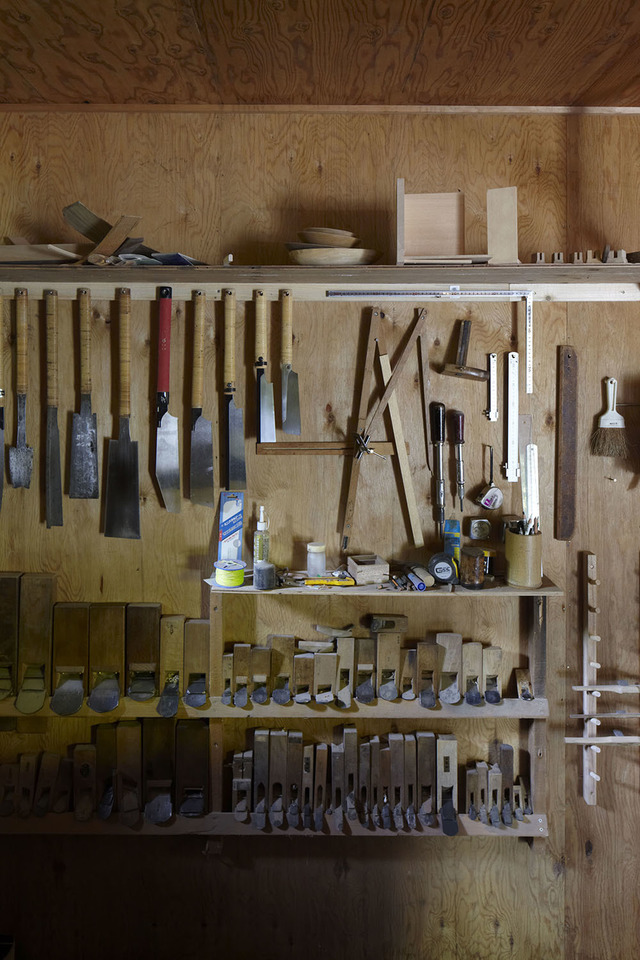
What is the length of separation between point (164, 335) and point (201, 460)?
0.46 metres

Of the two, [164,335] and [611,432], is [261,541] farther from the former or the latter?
[611,432]

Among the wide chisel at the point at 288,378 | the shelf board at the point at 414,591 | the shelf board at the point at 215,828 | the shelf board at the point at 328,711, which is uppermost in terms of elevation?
the wide chisel at the point at 288,378

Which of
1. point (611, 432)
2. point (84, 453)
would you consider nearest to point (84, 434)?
point (84, 453)

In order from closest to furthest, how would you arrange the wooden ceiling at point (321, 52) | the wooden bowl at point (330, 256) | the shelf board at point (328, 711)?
the wooden ceiling at point (321, 52), the wooden bowl at point (330, 256), the shelf board at point (328, 711)

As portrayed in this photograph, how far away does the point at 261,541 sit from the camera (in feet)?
7.61

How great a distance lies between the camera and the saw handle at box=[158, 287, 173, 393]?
230cm

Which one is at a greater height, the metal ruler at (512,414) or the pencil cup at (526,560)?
the metal ruler at (512,414)

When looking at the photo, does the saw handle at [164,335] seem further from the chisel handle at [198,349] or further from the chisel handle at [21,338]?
the chisel handle at [21,338]

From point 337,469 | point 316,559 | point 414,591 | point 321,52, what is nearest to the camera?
point 321,52

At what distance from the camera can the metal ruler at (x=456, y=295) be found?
2332 mm

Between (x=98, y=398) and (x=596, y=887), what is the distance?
260 centimetres

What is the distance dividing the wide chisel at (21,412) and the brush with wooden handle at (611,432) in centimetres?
205

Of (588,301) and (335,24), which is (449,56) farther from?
(588,301)

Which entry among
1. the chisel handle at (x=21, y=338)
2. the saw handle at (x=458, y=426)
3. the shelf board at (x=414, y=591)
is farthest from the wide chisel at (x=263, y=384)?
the chisel handle at (x=21, y=338)
